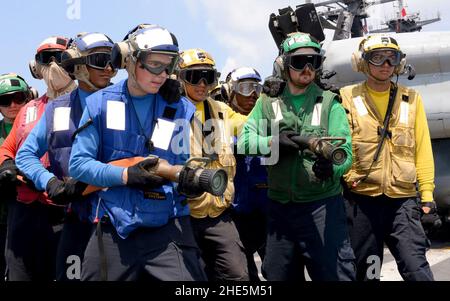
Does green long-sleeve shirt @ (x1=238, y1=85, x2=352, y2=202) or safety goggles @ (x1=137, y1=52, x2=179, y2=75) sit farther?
green long-sleeve shirt @ (x1=238, y1=85, x2=352, y2=202)

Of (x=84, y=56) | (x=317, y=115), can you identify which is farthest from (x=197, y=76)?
(x=317, y=115)

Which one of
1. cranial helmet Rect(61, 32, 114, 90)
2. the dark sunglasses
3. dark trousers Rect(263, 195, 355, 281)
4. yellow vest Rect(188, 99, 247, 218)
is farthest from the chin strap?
dark trousers Rect(263, 195, 355, 281)

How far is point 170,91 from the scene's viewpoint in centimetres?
364

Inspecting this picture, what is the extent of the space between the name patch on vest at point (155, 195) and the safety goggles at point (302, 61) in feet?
5.04

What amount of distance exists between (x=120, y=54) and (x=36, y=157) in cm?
100

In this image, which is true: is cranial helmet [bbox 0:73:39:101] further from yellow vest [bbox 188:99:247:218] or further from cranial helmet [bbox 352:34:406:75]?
cranial helmet [bbox 352:34:406:75]

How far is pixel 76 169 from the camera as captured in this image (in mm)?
3455

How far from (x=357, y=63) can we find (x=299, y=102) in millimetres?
975

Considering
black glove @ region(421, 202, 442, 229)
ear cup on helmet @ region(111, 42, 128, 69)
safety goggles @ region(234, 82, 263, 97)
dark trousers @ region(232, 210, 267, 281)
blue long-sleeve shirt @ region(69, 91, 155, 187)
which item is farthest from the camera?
safety goggles @ region(234, 82, 263, 97)

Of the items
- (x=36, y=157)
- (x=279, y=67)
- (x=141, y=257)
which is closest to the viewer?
(x=141, y=257)

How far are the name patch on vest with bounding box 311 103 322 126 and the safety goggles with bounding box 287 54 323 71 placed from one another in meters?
0.28

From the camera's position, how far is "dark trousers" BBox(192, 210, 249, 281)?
482 cm

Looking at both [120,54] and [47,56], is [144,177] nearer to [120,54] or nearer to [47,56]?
[120,54]
